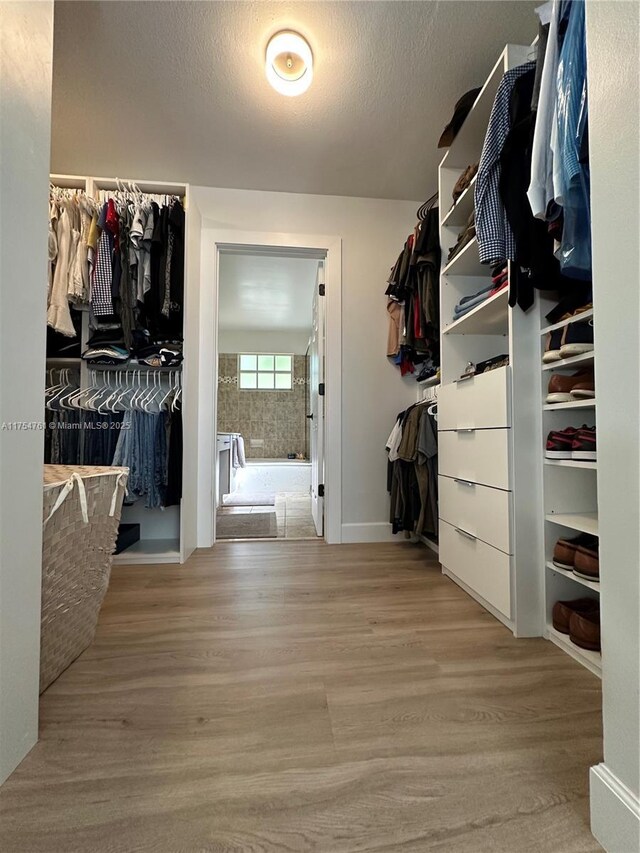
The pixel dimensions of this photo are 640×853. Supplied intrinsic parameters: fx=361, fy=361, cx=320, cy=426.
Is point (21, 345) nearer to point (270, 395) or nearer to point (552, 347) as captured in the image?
point (552, 347)

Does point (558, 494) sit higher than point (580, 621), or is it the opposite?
point (558, 494)


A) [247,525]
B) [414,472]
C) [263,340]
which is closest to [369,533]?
[414,472]

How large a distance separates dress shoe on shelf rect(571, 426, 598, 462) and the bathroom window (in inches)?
228

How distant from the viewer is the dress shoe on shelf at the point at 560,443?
45.7 inches

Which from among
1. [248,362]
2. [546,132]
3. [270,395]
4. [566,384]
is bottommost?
[566,384]

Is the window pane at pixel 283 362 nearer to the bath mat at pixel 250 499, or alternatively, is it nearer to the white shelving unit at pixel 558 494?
the bath mat at pixel 250 499

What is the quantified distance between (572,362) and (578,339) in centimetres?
7

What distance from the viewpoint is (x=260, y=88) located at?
1.63 meters

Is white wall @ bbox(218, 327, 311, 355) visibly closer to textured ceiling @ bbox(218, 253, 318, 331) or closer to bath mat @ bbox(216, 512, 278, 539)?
textured ceiling @ bbox(218, 253, 318, 331)

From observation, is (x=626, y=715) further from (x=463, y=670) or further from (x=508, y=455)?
(x=508, y=455)

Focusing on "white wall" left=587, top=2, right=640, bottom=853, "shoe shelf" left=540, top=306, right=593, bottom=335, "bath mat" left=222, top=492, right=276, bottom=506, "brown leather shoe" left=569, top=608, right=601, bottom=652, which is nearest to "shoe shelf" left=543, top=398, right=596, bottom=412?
"shoe shelf" left=540, top=306, right=593, bottom=335

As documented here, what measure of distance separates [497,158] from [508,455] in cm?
103

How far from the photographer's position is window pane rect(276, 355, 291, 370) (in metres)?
6.70

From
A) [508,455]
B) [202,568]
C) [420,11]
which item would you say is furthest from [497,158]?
[202,568]
